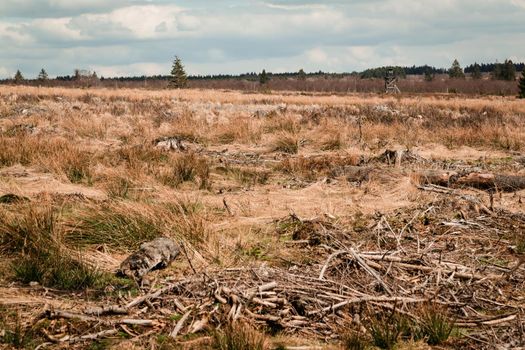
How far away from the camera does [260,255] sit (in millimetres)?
4547

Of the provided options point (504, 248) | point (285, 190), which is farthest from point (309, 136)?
point (504, 248)

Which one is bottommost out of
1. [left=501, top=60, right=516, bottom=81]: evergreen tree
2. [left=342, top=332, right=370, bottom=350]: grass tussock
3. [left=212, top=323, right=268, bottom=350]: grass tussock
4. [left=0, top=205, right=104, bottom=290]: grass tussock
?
[left=342, top=332, right=370, bottom=350]: grass tussock

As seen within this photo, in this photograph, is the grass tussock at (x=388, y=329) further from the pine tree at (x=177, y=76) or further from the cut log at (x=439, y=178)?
the pine tree at (x=177, y=76)

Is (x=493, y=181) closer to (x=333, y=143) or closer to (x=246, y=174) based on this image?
(x=246, y=174)

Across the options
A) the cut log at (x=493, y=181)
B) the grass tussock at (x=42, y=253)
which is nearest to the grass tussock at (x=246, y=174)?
the cut log at (x=493, y=181)

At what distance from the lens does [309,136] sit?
1227 centimetres

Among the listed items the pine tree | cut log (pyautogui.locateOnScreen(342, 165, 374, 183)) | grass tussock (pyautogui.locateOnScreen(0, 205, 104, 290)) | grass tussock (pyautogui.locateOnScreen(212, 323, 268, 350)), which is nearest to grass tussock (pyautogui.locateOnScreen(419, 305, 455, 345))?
grass tussock (pyautogui.locateOnScreen(212, 323, 268, 350))

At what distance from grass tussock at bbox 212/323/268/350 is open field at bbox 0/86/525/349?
1 cm

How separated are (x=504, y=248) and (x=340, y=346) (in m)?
2.49

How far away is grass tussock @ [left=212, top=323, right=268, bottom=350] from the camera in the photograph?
2.76 meters

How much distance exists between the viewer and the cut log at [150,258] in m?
3.96

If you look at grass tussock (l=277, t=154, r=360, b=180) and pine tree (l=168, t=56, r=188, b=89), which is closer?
grass tussock (l=277, t=154, r=360, b=180)

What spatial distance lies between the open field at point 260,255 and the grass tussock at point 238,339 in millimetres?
10

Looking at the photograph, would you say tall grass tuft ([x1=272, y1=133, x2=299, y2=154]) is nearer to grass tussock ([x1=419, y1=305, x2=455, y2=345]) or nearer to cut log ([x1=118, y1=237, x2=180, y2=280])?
cut log ([x1=118, y1=237, x2=180, y2=280])
